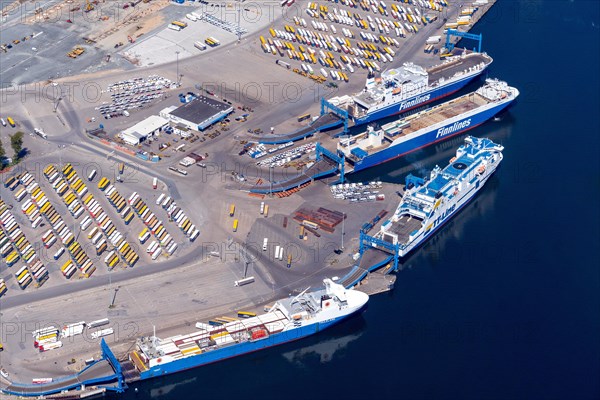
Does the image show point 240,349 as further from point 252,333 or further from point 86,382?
point 86,382

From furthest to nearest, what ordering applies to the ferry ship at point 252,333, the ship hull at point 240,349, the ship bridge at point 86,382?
the ship hull at point 240,349 → the ferry ship at point 252,333 → the ship bridge at point 86,382

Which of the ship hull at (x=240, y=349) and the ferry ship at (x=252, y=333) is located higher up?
the ferry ship at (x=252, y=333)

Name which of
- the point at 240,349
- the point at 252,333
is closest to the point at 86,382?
the point at 240,349

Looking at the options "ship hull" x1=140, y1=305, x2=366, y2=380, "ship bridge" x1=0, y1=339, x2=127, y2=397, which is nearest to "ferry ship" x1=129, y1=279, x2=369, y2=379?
"ship hull" x1=140, y1=305, x2=366, y2=380

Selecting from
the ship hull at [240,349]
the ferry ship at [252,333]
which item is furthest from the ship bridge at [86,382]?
the ship hull at [240,349]

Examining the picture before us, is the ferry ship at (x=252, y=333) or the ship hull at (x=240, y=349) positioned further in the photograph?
the ship hull at (x=240, y=349)

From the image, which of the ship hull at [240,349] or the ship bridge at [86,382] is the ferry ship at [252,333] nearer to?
the ship hull at [240,349]

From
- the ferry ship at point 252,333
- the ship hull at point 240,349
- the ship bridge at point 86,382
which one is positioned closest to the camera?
the ship bridge at point 86,382
